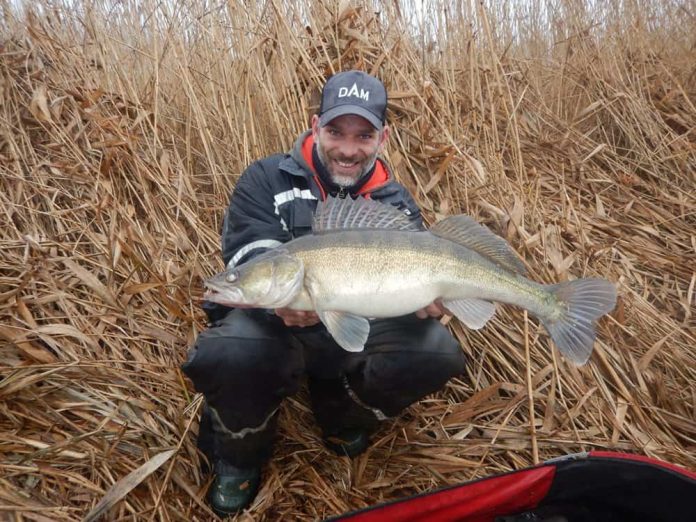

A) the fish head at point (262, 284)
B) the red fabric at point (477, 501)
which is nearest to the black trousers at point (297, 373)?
the fish head at point (262, 284)

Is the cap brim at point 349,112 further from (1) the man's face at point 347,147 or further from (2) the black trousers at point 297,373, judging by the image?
(2) the black trousers at point 297,373

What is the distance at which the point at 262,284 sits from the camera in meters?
1.58

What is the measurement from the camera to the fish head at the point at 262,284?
1.58 meters

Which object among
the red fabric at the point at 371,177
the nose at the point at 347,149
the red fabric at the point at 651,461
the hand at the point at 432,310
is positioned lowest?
the red fabric at the point at 651,461

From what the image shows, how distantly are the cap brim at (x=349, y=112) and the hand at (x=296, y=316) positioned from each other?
2.91 ft

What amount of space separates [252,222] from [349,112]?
63cm

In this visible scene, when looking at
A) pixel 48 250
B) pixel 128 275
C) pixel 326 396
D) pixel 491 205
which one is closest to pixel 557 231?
pixel 491 205

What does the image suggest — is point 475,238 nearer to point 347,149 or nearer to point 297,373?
point 347,149

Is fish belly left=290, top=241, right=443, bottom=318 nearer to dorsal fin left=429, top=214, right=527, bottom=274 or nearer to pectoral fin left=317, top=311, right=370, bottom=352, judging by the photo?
pectoral fin left=317, top=311, right=370, bottom=352

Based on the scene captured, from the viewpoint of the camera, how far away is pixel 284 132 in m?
2.79

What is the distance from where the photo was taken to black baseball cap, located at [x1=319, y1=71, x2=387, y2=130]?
6.82 feet

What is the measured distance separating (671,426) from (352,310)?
168 centimetres

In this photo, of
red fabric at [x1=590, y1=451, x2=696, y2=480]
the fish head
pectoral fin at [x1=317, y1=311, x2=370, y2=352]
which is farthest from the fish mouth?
red fabric at [x1=590, y1=451, x2=696, y2=480]

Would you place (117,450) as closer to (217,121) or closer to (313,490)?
(313,490)
